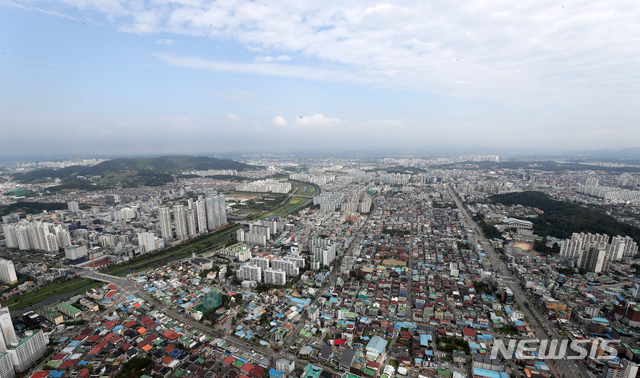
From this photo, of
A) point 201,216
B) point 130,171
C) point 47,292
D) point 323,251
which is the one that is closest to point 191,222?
point 201,216

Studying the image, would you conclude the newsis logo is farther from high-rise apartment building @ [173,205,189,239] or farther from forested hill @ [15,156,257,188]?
forested hill @ [15,156,257,188]

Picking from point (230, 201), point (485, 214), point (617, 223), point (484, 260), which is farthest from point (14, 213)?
point (617, 223)

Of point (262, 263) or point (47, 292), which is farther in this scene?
point (262, 263)

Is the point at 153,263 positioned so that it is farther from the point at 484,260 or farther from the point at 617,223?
the point at 617,223

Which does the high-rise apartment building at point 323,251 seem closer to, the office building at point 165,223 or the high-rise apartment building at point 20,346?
the high-rise apartment building at point 20,346

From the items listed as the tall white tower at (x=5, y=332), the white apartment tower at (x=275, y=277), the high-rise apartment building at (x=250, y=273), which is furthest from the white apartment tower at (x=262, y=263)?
the tall white tower at (x=5, y=332)

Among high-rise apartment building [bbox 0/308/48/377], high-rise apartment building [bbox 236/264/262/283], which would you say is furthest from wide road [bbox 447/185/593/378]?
high-rise apartment building [bbox 0/308/48/377]

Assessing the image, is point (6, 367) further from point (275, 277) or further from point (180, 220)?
point (180, 220)
